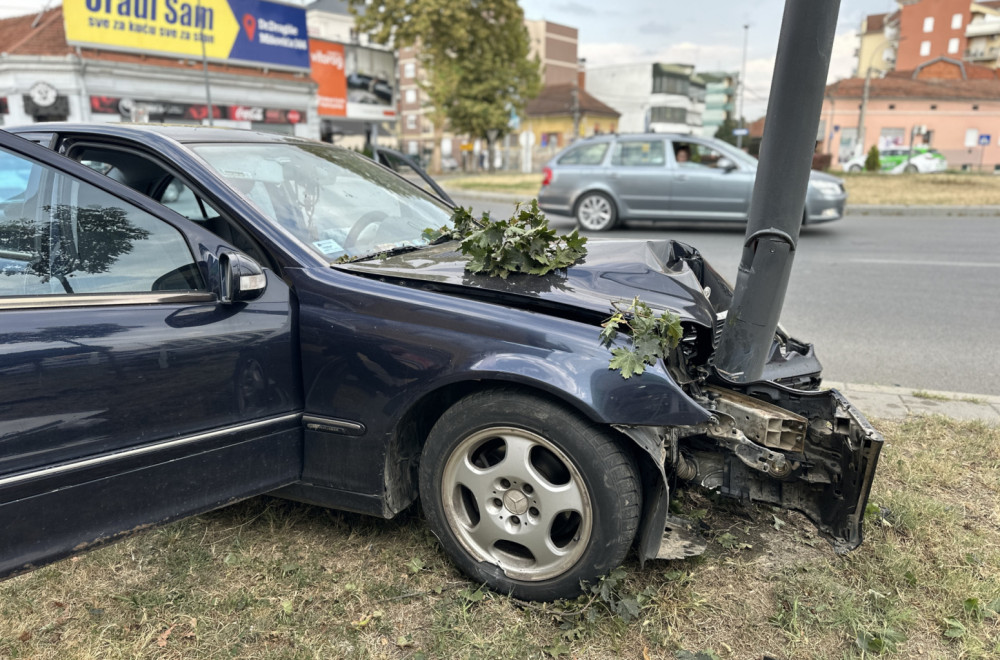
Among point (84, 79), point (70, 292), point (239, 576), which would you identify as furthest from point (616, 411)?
point (84, 79)

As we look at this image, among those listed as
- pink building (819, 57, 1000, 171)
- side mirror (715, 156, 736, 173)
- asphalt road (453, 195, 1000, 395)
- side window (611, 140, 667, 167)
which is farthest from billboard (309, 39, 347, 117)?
pink building (819, 57, 1000, 171)

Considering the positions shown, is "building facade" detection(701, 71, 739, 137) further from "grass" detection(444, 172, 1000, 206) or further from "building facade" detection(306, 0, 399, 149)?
"grass" detection(444, 172, 1000, 206)

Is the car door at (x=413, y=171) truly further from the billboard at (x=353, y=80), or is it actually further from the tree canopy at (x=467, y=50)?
the billboard at (x=353, y=80)

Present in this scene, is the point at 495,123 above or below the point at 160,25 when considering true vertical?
below

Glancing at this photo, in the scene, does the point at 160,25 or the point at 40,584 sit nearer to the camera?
the point at 40,584

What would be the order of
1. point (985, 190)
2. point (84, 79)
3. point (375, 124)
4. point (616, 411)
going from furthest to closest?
1. point (375, 124)
2. point (84, 79)
3. point (985, 190)
4. point (616, 411)

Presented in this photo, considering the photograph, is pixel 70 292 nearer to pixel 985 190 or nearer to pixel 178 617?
pixel 178 617

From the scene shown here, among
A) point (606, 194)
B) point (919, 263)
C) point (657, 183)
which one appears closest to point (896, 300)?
point (919, 263)

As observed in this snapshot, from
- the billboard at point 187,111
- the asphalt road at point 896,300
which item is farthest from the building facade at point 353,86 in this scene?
the asphalt road at point 896,300

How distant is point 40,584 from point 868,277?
8245mm

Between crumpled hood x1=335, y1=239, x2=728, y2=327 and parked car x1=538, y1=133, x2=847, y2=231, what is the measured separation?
30.2ft

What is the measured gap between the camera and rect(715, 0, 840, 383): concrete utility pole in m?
2.47

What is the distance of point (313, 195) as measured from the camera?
2.91m

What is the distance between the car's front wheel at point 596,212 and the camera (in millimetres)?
11906
